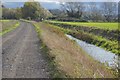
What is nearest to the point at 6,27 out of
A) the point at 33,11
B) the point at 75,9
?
the point at 75,9

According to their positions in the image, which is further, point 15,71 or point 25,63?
point 25,63

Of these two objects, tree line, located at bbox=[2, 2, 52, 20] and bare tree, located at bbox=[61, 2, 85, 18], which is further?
tree line, located at bbox=[2, 2, 52, 20]

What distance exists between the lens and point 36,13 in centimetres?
16675

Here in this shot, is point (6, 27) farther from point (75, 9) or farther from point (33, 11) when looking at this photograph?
point (33, 11)

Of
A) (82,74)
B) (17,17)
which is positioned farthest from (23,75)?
(17,17)

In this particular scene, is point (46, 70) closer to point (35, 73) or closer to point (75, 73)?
point (35, 73)

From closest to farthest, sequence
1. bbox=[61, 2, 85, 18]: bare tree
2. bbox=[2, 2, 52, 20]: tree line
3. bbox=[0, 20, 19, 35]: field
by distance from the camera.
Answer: bbox=[0, 20, 19, 35]: field, bbox=[61, 2, 85, 18]: bare tree, bbox=[2, 2, 52, 20]: tree line

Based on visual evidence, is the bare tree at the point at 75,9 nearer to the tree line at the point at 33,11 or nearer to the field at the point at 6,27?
the tree line at the point at 33,11

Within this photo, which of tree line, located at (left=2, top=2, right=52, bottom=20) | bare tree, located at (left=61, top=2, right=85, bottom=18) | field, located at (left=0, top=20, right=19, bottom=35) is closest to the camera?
field, located at (left=0, top=20, right=19, bottom=35)

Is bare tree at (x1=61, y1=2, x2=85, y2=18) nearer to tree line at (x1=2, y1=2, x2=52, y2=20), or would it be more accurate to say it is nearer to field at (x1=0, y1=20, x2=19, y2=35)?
tree line at (x1=2, y1=2, x2=52, y2=20)

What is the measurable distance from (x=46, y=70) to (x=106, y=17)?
383 ft

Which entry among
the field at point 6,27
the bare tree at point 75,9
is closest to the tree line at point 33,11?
the bare tree at point 75,9

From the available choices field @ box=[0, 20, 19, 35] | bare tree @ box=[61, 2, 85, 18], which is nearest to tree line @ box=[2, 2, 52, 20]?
bare tree @ box=[61, 2, 85, 18]

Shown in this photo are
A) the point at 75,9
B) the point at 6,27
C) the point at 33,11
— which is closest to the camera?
the point at 6,27
